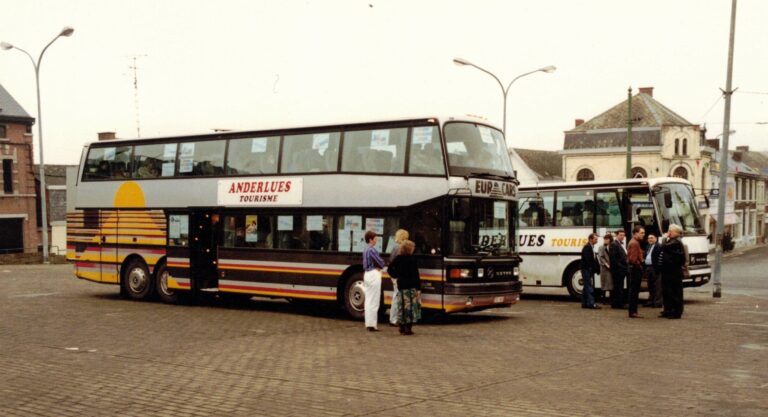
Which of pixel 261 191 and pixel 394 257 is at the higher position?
pixel 261 191

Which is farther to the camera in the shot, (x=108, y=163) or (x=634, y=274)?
(x=108, y=163)

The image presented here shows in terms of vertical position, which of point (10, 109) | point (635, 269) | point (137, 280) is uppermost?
point (10, 109)

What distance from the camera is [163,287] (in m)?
20.8

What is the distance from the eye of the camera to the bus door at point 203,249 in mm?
19891

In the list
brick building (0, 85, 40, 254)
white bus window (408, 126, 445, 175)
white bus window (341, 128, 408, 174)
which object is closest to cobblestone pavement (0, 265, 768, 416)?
white bus window (408, 126, 445, 175)

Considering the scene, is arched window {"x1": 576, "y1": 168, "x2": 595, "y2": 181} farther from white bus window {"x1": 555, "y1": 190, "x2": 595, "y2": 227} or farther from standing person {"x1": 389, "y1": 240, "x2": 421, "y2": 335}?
standing person {"x1": 389, "y1": 240, "x2": 421, "y2": 335}

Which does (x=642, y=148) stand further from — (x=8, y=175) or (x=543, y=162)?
(x=8, y=175)

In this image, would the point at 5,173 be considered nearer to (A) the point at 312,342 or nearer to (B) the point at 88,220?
(B) the point at 88,220

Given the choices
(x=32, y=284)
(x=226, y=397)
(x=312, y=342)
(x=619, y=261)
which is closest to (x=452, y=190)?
(x=312, y=342)

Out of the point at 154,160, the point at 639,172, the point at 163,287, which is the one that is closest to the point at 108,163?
the point at 154,160

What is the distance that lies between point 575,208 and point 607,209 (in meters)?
0.89

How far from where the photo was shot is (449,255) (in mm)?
16031

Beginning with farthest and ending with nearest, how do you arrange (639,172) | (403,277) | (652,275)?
(639,172) → (652,275) → (403,277)

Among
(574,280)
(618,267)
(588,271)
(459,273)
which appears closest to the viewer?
(459,273)
